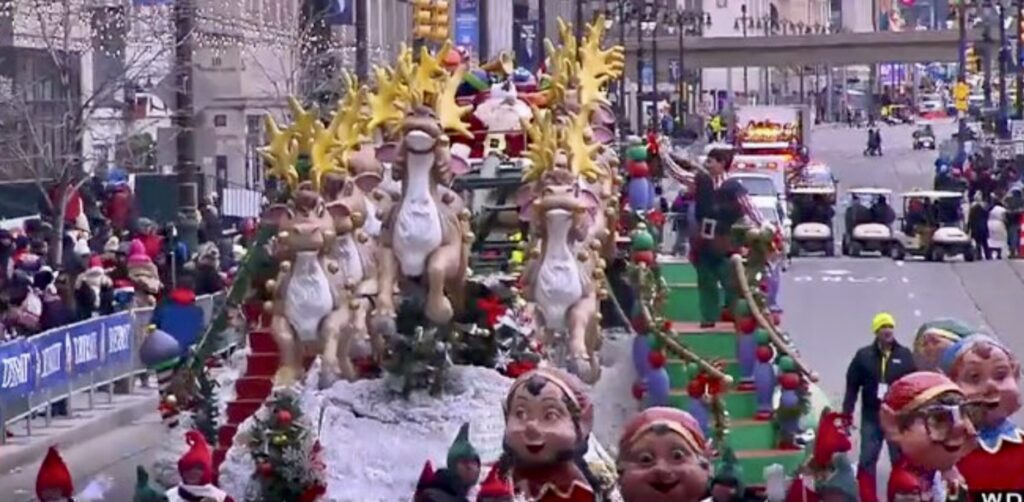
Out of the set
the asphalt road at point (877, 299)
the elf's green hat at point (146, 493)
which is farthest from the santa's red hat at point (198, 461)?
the asphalt road at point (877, 299)

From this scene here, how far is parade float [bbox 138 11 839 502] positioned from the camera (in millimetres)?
14891

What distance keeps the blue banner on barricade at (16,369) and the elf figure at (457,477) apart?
11714 millimetres

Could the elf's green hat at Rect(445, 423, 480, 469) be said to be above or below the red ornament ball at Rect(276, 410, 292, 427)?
above

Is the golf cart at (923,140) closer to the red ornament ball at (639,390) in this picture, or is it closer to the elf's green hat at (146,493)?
the red ornament ball at (639,390)

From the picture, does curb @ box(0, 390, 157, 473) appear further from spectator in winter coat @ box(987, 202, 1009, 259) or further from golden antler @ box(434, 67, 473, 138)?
spectator in winter coat @ box(987, 202, 1009, 259)

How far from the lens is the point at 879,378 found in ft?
61.1

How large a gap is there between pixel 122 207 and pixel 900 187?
1860 inches

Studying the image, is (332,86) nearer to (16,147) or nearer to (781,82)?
(16,147)

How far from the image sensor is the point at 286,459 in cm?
1294

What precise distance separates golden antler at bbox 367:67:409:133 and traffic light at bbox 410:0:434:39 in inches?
904

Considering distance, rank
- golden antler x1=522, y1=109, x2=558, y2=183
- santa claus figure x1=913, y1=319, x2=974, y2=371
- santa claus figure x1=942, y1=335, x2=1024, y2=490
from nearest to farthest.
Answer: santa claus figure x1=942, y1=335, x2=1024, y2=490 → santa claus figure x1=913, y1=319, x2=974, y2=371 → golden antler x1=522, y1=109, x2=558, y2=183

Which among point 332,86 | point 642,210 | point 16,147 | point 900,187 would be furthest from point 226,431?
point 900,187

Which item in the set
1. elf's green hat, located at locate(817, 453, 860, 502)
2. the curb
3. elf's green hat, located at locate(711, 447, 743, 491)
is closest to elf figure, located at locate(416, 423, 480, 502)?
elf's green hat, located at locate(711, 447, 743, 491)

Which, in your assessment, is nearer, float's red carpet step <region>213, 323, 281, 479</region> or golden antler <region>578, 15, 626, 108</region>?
float's red carpet step <region>213, 323, 281, 479</region>
